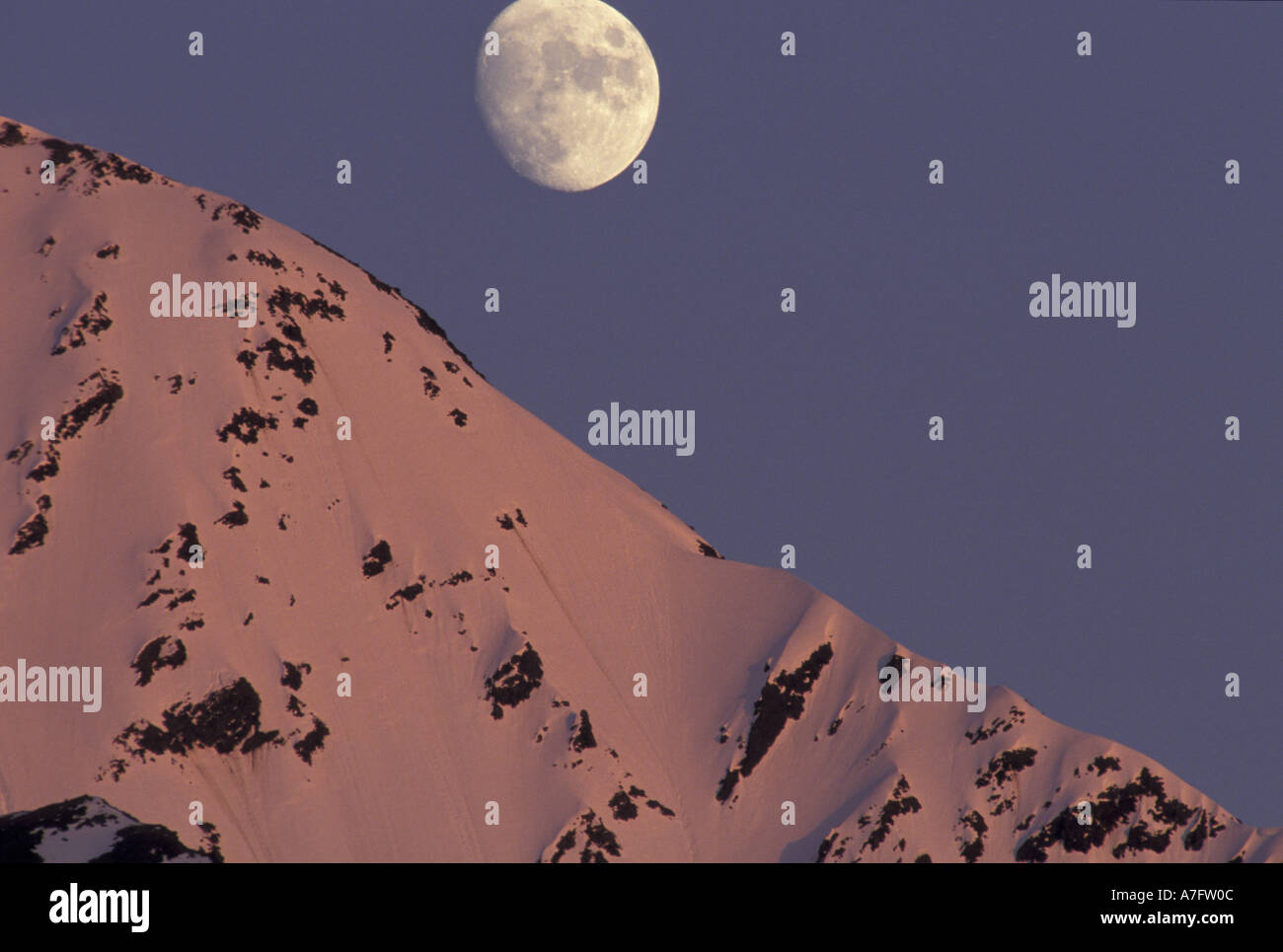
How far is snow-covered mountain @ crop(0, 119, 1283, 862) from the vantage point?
153 meters

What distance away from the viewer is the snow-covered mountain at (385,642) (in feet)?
502

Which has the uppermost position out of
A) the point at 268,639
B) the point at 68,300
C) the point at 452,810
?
the point at 68,300

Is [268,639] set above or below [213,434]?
below

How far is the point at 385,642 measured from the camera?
17062 centimetres

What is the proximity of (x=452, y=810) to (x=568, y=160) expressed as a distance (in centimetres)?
5543

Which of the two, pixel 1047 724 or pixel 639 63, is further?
pixel 1047 724
